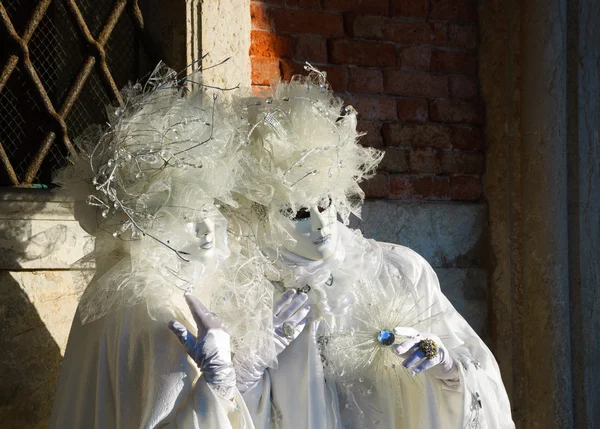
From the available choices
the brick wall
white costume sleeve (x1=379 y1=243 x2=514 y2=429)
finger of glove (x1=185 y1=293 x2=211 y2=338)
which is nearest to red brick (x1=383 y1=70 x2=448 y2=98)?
the brick wall

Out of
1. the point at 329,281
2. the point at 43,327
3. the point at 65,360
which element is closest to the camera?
the point at 65,360

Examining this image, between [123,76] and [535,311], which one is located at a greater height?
[123,76]

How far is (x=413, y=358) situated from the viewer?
8.51ft

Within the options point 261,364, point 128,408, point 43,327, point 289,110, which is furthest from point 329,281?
point 43,327

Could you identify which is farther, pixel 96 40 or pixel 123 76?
pixel 123 76

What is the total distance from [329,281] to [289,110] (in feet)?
1.67

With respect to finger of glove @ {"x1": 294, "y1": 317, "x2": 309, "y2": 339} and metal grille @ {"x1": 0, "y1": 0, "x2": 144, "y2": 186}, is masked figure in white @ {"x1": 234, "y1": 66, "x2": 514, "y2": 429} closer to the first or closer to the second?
finger of glove @ {"x1": 294, "y1": 317, "x2": 309, "y2": 339}

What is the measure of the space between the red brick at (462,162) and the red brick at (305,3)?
769 millimetres

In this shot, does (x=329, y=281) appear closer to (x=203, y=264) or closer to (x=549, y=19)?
(x=203, y=264)

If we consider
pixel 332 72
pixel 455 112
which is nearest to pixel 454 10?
pixel 455 112

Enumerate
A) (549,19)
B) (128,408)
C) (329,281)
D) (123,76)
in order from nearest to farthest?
(128,408), (329,281), (123,76), (549,19)

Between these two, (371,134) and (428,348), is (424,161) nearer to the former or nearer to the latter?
(371,134)

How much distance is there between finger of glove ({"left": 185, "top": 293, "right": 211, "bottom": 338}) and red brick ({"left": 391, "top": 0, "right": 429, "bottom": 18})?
5.86ft

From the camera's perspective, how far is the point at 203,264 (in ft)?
8.25
